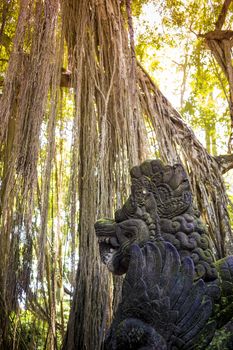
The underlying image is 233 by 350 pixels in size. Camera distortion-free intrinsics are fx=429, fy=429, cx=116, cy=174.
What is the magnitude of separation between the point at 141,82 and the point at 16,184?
1.18 meters

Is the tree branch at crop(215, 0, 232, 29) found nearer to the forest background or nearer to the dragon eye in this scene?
the forest background

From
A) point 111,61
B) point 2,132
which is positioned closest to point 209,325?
point 2,132

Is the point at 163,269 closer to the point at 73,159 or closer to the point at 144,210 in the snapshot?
the point at 144,210

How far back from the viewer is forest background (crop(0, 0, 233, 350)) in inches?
74.0

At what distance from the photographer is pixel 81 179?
2.19m

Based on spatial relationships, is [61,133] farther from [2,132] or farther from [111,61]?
[111,61]

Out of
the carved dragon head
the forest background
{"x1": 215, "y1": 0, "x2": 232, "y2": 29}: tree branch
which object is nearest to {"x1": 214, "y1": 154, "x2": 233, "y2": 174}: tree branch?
the forest background

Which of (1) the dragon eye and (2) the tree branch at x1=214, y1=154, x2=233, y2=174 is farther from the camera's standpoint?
(2) the tree branch at x1=214, y1=154, x2=233, y2=174

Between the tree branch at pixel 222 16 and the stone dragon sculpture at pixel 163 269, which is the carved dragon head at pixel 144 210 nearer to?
the stone dragon sculpture at pixel 163 269

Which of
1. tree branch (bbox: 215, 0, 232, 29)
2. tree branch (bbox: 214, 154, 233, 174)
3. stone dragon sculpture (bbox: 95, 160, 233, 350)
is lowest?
stone dragon sculpture (bbox: 95, 160, 233, 350)

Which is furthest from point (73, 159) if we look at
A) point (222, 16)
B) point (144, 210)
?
point (222, 16)

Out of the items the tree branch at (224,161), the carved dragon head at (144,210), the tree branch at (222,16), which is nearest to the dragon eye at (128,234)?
the carved dragon head at (144,210)

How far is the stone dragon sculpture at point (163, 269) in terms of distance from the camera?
1.04 metres

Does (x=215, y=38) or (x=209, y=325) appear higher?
(x=215, y=38)
